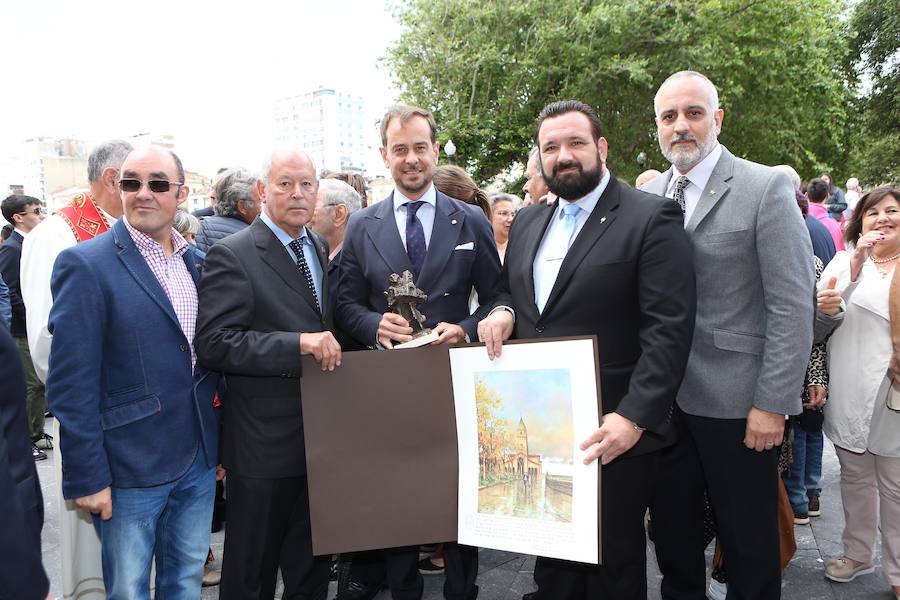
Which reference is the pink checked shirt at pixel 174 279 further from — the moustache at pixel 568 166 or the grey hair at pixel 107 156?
the moustache at pixel 568 166

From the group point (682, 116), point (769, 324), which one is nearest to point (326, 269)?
point (682, 116)

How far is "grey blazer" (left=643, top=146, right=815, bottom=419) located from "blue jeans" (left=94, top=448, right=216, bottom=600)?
91.7 inches

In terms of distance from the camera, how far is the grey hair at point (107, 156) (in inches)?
127

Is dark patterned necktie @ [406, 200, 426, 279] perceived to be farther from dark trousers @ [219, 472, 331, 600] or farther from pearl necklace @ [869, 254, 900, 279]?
pearl necklace @ [869, 254, 900, 279]

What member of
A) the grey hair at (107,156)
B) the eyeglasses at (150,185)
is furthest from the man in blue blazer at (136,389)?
the grey hair at (107,156)

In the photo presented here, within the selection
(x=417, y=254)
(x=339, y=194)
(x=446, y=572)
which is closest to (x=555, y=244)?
(x=417, y=254)

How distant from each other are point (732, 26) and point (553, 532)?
77.5 ft

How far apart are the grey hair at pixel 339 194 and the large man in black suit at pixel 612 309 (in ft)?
6.15

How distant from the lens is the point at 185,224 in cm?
461

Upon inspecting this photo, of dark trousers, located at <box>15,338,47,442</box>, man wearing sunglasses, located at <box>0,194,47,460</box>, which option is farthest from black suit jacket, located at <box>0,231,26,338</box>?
dark trousers, located at <box>15,338,47,442</box>

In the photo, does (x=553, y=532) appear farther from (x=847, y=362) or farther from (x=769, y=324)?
(x=847, y=362)

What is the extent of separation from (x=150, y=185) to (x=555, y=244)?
1.79 meters

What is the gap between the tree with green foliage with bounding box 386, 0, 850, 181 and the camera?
68.4 ft

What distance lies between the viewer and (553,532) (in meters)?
2.41
